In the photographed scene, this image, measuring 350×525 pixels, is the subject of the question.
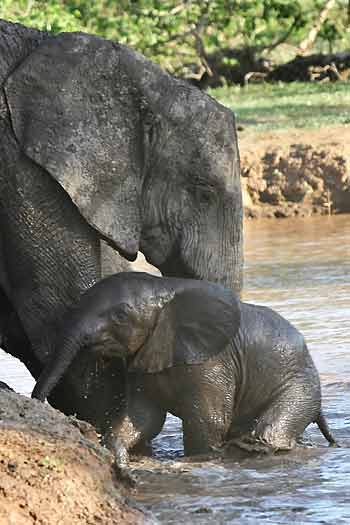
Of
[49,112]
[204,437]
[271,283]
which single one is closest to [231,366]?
[204,437]

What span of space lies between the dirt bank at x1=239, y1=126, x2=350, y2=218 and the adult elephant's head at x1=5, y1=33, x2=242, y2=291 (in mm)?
10868

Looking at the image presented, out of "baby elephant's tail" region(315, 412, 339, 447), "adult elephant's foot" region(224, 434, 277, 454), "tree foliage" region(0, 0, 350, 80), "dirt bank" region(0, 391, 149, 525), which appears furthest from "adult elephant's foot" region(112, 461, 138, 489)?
"tree foliage" region(0, 0, 350, 80)

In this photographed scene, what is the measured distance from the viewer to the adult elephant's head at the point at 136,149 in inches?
273

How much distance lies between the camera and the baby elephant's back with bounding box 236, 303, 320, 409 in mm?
7293

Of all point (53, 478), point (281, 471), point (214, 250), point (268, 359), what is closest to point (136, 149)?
point (214, 250)

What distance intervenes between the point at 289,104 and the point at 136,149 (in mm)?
15187

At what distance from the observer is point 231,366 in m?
7.25

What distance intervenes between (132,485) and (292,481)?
0.91 meters

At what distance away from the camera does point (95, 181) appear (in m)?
6.98

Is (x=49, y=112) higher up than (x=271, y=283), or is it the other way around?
(x=49, y=112)

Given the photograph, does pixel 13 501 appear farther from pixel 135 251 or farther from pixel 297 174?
pixel 297 174

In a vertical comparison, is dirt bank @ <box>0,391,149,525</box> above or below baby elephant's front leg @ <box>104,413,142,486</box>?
above

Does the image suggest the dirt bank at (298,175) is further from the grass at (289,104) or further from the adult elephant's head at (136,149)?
the adult elephant's head at (136,149)

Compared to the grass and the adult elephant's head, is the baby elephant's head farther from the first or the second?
the grass
